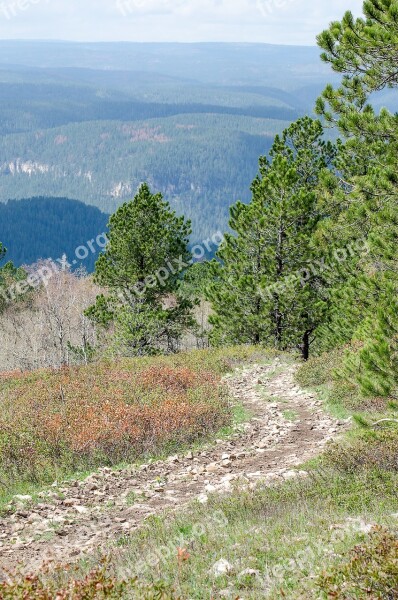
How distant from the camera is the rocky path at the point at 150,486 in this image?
7902mm

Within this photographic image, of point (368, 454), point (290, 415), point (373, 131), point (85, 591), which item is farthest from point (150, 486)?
point (373, 131)

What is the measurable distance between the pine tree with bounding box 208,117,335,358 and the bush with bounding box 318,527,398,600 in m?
18.0

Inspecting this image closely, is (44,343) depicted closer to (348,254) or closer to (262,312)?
(262,312)

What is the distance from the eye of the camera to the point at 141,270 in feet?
88.3

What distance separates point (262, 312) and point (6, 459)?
14271 millimetres

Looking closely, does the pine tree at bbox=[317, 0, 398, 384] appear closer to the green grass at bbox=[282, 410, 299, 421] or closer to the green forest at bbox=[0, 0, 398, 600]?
the green forest at bbox=[0, 0, 398, 600]

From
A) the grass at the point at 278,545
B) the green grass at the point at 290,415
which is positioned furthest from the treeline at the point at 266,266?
the grass at the point at 278,545

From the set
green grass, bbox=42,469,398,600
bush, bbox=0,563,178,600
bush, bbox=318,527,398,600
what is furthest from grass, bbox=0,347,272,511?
bush, bbox=318,527,398,600

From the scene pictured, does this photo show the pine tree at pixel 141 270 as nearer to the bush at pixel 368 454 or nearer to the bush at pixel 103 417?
the bush at pixel 103 417

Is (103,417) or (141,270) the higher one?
(141,270)

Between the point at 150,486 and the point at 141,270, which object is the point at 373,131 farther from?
the point at 141,270

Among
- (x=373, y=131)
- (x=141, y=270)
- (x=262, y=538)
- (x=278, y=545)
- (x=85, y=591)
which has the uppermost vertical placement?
(x=373, y=131)

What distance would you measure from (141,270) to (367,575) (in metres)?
22.8

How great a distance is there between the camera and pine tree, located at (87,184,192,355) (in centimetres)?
2619
